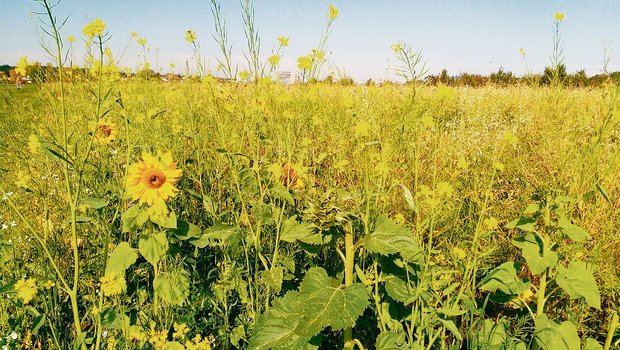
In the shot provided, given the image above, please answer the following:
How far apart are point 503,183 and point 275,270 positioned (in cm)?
218

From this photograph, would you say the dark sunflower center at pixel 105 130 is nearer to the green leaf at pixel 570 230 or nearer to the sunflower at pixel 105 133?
the sunflower at pixel 105 133

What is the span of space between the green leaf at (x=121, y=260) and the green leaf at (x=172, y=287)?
5.5 inches

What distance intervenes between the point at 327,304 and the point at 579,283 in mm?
960

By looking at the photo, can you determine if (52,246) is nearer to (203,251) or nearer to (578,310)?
(203,251)

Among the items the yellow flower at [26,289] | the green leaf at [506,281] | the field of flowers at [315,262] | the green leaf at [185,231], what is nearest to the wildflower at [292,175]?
the field of flowers at [315,262]

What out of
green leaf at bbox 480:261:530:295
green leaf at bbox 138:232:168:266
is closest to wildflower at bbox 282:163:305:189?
green leaf at bbox 138:232:168:266

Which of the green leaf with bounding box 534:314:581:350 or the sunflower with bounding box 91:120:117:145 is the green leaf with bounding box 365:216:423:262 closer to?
the green leaf with bounding box 534:314:581:350

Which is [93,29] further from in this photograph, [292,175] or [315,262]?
[315,262]

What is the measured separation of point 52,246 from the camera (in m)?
2.05

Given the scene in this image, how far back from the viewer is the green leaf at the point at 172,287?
5.13 ft

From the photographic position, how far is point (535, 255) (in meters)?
1.47

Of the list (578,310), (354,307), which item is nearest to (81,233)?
(354,307)

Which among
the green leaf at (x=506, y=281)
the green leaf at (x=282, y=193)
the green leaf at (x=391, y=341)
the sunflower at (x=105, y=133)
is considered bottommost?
the green leaf at (x=391, y=341)

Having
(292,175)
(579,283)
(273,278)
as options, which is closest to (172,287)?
(273,278)
